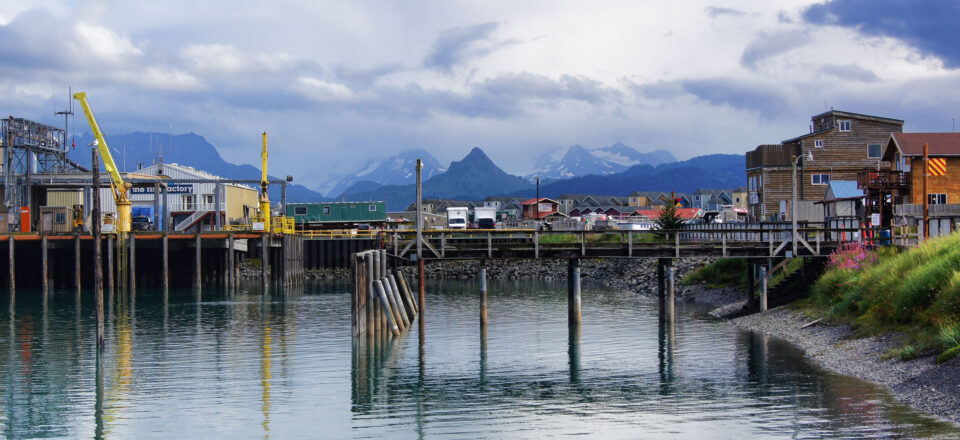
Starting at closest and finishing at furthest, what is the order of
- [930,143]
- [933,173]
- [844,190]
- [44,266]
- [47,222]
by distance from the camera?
[933,173]
[930,143]
[844,190]
[44,266]
[47,222]

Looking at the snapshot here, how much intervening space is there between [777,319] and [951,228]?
32.9 ft

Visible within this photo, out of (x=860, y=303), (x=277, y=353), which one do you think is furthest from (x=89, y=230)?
(x=860, y=303)

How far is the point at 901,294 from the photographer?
32.7 meters

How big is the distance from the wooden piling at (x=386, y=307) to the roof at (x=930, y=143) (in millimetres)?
35237

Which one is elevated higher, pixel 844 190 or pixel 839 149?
pixel 839 149

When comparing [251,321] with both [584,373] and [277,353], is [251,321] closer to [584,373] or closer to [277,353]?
[277,353]

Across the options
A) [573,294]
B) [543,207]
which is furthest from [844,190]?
[543,207]

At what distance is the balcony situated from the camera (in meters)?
Answer: 54.8

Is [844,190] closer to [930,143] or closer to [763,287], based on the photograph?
[930,143]

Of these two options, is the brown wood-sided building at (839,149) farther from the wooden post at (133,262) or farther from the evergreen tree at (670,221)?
the wooden post at (133,262)

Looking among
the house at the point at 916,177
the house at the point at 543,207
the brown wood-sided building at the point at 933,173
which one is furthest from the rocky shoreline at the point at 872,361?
the house at the point at 543,207

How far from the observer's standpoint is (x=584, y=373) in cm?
3309

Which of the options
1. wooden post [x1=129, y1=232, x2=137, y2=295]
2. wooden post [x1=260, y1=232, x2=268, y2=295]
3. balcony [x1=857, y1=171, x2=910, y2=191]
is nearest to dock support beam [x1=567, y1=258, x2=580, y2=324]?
balcony [x1=857, y1=171, x2=910, y2=191]

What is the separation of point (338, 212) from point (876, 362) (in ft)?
286
